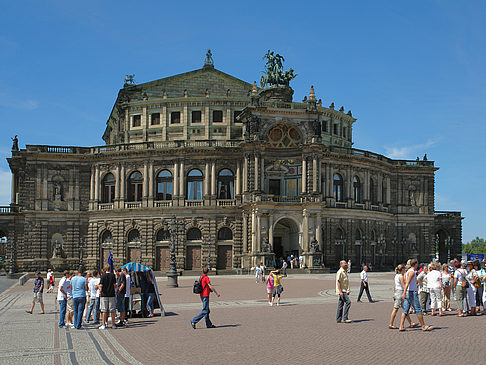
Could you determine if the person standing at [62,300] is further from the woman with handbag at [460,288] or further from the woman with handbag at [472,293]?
the woman with handbag at [472,293]

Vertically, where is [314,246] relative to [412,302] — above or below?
above

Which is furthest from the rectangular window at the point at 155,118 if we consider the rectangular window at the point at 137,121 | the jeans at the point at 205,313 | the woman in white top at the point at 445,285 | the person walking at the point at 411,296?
the person walking at the point at 411,296

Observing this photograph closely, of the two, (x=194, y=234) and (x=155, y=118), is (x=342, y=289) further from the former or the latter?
(x=155, y=118)

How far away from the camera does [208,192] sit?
69.8m

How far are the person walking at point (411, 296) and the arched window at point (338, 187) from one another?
53.6 m

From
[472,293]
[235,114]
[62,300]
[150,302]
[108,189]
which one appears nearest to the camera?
[62,300]

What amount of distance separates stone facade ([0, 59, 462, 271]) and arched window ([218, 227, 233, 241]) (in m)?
0.23

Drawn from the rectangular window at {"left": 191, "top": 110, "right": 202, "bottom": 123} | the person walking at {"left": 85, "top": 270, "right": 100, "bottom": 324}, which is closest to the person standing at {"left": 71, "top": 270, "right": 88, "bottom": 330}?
the person walking at {"left": 85, "top": 270, "right": 100, "bottom": 324}

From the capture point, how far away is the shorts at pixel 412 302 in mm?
19041

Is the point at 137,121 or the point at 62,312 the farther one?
the point at 137,121

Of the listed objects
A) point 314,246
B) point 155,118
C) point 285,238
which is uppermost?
point 155,118

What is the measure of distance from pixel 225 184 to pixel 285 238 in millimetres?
9781

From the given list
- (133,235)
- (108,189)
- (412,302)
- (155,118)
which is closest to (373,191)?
(155,118)

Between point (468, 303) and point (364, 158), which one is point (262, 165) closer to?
point (364, 158)
